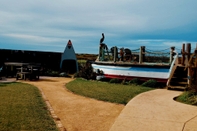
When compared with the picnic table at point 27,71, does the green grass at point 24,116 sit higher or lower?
lower

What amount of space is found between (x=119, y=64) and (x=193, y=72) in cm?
556

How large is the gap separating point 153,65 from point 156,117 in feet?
29.4

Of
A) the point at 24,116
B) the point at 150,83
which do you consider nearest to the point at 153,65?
the point at 150,83

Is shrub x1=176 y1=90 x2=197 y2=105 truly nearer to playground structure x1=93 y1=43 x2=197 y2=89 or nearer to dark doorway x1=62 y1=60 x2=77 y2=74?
playground structure x1=93 y1=43 x2=197 y2=89

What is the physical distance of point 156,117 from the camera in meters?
6.44

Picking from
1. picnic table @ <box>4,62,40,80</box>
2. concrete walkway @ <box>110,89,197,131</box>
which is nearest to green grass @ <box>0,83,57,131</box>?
concrete walkway @ <box>110,89,197,131</box>

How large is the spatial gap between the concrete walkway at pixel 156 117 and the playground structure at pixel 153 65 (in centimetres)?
420

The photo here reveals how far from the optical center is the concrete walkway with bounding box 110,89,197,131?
18.3 feet

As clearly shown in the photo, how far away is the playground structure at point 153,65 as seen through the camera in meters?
12.6

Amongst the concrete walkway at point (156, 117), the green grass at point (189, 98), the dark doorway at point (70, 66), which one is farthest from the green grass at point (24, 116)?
the dark doorway at point (70, 66)

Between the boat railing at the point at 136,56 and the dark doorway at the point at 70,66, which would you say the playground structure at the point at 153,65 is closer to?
the boat railing at the point at 136,56

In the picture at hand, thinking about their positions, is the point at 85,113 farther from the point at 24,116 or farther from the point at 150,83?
the point at 150,83

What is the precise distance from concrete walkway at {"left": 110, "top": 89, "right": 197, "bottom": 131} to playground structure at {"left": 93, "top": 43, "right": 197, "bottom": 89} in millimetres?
4203

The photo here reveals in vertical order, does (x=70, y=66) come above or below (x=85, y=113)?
above
